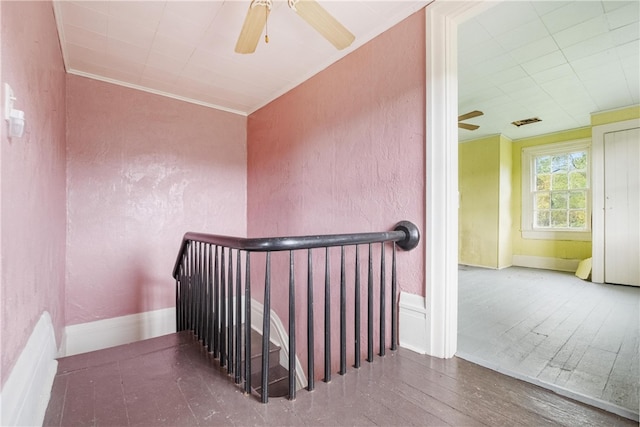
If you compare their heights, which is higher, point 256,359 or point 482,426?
point 482,426

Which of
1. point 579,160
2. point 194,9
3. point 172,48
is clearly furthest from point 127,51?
point 579,160

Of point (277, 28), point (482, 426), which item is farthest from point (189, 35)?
point (482, 426)

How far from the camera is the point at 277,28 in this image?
2070 millimetres

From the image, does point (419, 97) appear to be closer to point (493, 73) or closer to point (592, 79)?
point (493, 73)

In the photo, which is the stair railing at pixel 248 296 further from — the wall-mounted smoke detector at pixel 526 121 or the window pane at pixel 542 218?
the window pane at pixel 542 218

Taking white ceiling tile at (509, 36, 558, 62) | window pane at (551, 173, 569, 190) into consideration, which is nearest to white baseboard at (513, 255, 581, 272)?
window pane at (551, 173, 569, 190)

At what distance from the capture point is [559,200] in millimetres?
4785

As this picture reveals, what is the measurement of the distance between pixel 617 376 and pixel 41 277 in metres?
3.17

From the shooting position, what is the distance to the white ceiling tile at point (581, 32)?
212cm

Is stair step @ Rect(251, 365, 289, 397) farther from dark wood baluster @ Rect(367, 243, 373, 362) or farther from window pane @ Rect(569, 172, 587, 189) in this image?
window pane @ Rect(569, 172, 587, 189)

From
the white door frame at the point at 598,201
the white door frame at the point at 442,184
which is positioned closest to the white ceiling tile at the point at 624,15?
the white door frame at the point at 442,184

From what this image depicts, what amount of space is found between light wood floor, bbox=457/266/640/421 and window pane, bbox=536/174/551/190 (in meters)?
1.95

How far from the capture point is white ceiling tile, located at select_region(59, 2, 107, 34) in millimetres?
1896

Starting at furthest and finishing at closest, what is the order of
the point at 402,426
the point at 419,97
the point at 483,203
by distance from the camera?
the point at 483,203, the point at 419,97, the point at 402,426
